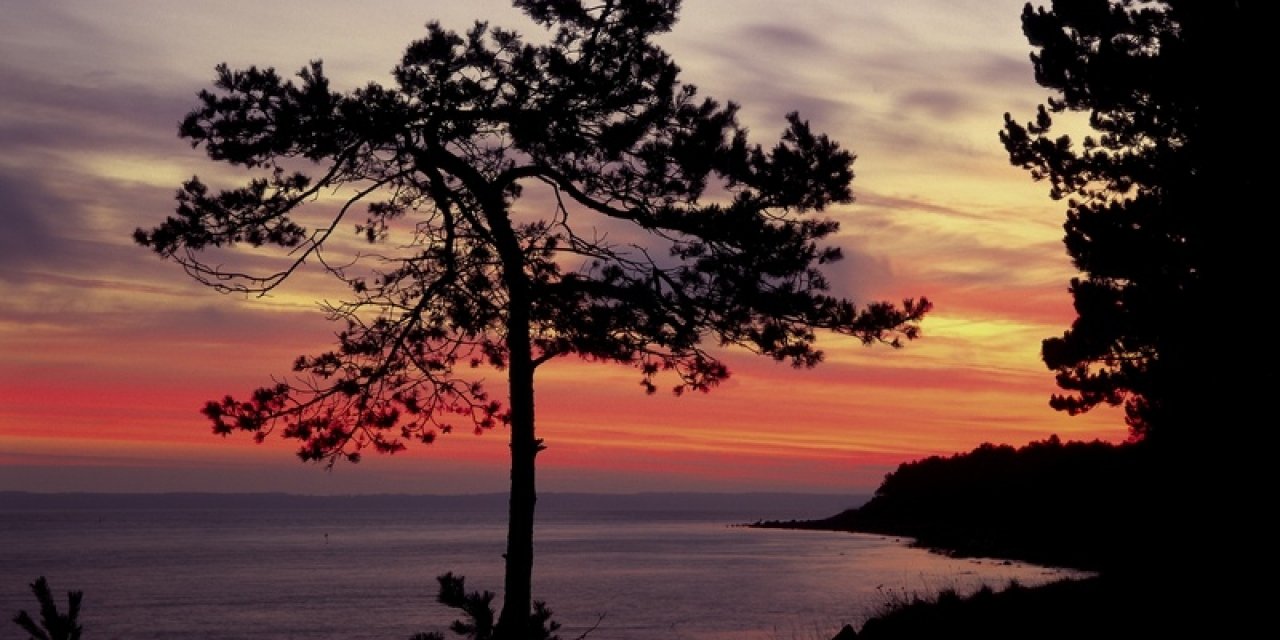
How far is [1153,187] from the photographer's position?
25.0 meters

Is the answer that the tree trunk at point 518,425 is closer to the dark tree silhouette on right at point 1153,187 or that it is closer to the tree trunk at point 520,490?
the tree trunk at point 520,490

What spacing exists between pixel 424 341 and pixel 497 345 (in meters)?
0.89

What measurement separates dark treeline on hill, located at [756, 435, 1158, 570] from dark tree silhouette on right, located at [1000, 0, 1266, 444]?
3078 millimetres

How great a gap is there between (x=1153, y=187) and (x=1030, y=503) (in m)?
61.4

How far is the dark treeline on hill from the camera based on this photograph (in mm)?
61500

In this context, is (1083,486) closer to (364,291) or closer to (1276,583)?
(1276,583)

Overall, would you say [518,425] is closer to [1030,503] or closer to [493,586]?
[493,586]

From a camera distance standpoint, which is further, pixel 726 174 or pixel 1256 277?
pixel 1256 277

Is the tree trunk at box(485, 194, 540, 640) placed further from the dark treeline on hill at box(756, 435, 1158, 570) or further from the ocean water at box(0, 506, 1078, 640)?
the ocean water at box(0, 506, 1078, 640)

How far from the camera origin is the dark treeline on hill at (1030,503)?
61500 mm

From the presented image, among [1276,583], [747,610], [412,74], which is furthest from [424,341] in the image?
[747,610]

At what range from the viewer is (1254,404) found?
74.3 ft

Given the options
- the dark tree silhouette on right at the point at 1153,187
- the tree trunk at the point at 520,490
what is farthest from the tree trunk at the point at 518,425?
the dark tree silhouette on right at the point at 1153,187

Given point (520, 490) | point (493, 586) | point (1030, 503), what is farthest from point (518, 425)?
point (1030, 503)
